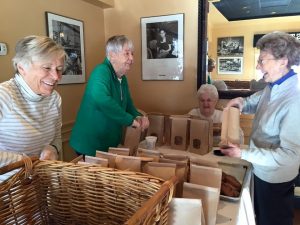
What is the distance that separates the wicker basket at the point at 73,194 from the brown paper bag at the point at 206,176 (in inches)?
10.3

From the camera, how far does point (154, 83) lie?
8.53 feet

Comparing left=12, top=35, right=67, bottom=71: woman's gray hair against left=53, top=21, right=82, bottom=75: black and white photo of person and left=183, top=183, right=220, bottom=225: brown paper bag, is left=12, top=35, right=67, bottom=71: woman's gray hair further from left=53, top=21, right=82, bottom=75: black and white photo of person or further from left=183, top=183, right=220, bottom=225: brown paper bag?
left=53, top=21, right=82, bottom=75: black and white photo of person

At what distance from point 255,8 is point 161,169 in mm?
1871

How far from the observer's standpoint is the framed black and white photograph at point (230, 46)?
86.6 inches

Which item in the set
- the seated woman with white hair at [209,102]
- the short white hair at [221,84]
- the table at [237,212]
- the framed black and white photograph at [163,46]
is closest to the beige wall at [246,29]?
the short white hair at [221,84]

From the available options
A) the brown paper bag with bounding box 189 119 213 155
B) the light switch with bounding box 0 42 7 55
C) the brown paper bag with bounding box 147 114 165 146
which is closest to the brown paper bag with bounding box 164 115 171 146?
the brown paper bag with bounding box 147 114 165 146

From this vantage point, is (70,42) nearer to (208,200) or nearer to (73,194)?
(73,194)

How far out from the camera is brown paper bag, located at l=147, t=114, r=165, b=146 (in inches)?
67.2

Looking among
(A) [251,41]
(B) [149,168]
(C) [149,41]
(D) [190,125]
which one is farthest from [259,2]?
(B) [149,168]

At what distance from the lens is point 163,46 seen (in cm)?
245

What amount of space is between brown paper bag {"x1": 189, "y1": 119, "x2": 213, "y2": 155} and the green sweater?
38 cm

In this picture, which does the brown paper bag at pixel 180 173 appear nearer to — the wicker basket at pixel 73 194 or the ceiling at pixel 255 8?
the wicker basket at pixel 73 194

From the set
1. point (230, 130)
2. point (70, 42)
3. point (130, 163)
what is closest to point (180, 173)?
point (130, 163)

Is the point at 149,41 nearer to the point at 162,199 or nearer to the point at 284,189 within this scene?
the point at 284,189
